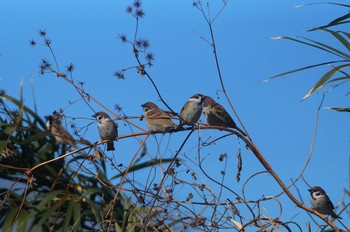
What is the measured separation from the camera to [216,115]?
11.8 ft

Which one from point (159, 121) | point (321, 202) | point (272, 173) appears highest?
point (321, 202)

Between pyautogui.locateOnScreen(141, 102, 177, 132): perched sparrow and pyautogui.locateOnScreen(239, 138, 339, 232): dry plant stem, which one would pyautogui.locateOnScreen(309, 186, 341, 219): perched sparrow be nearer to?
pyautogui.locateOnScreen(141, 102, 177, 132): perched sparrow

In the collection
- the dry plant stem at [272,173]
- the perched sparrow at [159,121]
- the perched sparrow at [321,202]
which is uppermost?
the perched sparrow at [321,202]

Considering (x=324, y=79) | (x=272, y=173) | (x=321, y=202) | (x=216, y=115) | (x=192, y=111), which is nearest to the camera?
(x=272, y=173)

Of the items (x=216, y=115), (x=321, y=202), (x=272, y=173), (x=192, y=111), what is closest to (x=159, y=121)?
(x=192, y=111)

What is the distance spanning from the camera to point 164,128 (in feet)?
10.8

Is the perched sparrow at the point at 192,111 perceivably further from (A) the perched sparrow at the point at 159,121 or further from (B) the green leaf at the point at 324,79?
(B) the green leaf at the point at 324,79

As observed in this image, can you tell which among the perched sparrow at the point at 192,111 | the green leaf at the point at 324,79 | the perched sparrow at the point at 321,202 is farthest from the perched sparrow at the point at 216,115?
the perched sparrow at the point at 321,202

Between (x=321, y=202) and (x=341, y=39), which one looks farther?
(x=321, y=202)

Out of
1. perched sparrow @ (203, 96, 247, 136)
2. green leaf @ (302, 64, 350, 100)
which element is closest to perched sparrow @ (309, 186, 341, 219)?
perched sparrow @ (203, 96, 247, 136)

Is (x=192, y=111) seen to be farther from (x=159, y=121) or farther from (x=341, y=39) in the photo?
(x=341, y=39)

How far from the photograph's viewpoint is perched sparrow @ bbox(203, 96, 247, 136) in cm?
354

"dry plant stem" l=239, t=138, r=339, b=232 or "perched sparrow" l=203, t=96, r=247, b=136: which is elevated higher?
"perched sparrow" l=203, t=96, r=247, b=136

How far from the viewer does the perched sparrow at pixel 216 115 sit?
3.54 m
